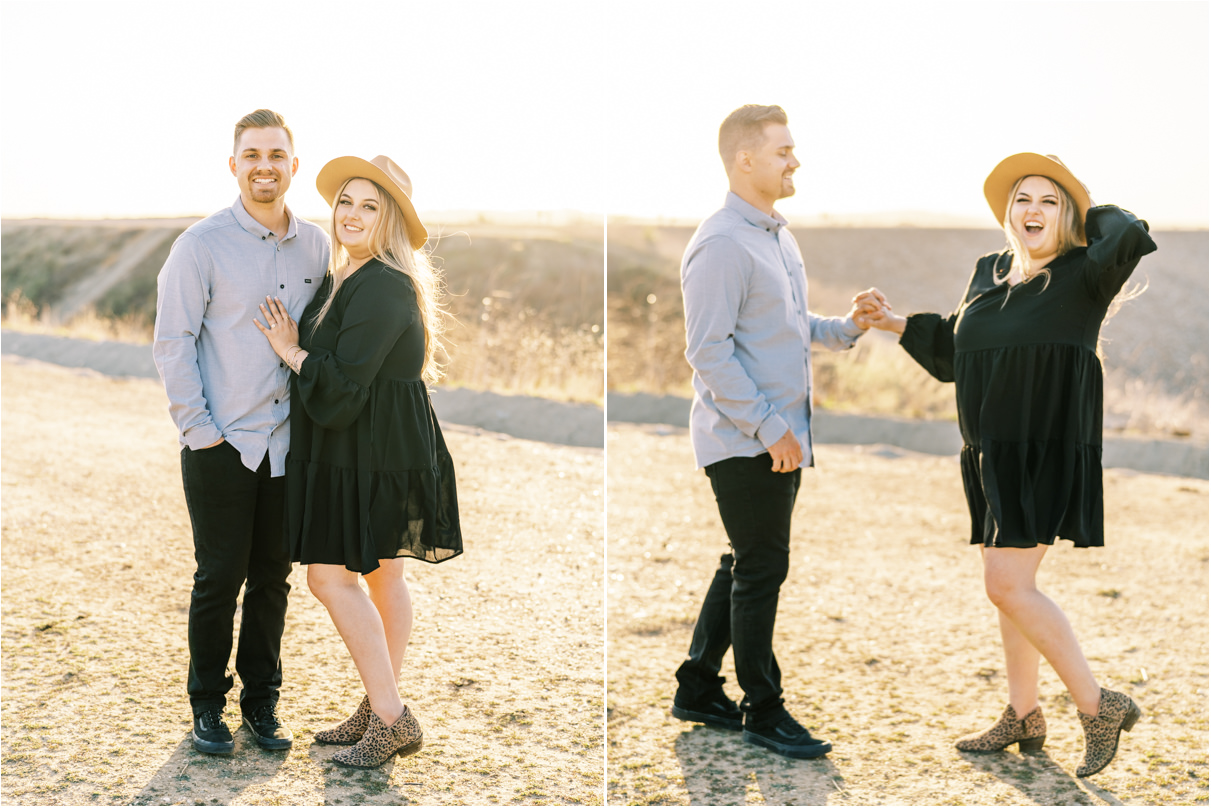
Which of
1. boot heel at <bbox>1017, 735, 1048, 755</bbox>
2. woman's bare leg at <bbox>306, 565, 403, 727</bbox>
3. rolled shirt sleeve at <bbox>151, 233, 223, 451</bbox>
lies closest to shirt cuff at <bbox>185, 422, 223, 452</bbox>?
rolled shirt sleeve at <bbox>151, 233, 223, 451</bbox>

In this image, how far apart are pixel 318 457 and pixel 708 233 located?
1446 mm

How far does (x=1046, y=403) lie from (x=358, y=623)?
2.23 meters

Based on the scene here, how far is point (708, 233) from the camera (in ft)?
11.1

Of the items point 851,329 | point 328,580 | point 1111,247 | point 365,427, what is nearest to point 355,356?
point 365,427

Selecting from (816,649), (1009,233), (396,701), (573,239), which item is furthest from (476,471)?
(573,239)

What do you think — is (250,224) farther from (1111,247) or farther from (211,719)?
(1111,247)

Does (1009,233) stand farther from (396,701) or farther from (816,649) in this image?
(396,701)

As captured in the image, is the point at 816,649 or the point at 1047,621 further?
the point at 816,649

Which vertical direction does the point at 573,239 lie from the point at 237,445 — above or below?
above

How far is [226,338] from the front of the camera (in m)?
3.18

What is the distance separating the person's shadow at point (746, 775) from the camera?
10.2 ft

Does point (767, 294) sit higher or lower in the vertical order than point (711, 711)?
higher

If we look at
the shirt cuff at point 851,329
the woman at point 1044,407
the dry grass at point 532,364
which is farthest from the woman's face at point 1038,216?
the dry grass at point 532,364

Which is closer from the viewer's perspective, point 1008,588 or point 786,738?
point 1008,588
